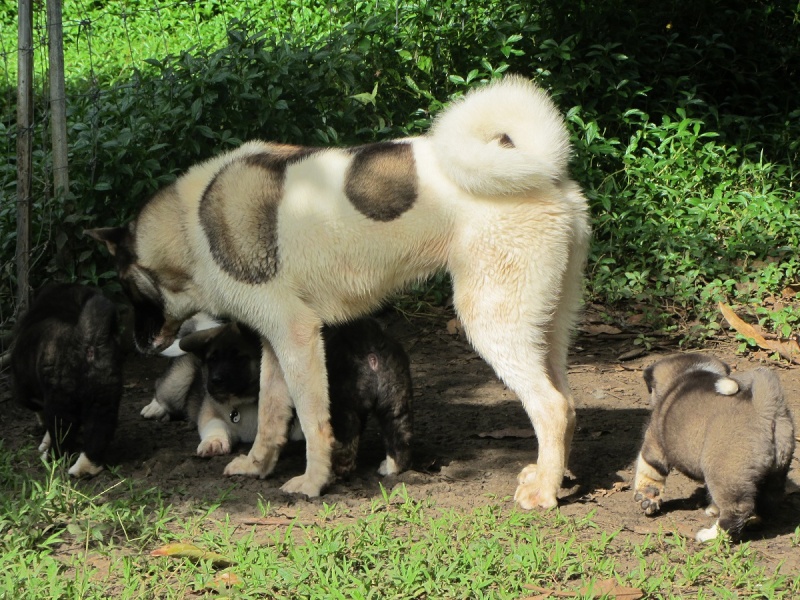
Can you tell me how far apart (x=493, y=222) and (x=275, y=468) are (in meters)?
1.78

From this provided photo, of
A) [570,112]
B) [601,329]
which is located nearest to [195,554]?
[601,329]

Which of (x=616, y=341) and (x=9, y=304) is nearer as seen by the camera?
(x=9, y=304)

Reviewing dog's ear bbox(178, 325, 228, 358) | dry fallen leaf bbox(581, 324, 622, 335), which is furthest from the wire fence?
dry fallen leaf bbox(581, 324, 622, 335)

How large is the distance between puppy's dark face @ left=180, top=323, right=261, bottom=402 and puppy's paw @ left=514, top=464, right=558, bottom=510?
Answer: 1.73 m

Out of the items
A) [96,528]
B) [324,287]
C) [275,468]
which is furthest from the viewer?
[275,468]

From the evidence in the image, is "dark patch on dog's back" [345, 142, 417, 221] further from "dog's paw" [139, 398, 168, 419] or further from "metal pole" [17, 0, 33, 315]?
"metal pole" [17, 0, 33, 315]

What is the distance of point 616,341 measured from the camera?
24.7 ft

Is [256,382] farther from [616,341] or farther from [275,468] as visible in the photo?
[616,341]

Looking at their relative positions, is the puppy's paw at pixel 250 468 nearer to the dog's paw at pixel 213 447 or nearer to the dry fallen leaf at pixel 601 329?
the dog's paw at pixel 213 447

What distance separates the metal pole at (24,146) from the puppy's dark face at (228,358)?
150 centimetres

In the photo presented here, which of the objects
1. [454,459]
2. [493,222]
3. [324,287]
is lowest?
[454,459]

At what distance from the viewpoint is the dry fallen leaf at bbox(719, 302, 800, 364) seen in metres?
6.91

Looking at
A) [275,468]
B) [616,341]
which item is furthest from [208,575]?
[616,341]

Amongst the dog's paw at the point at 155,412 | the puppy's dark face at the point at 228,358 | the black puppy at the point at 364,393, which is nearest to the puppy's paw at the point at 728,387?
the black puppy at the point at 364,393
